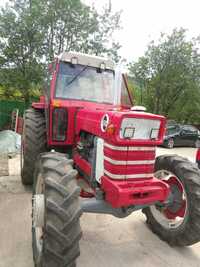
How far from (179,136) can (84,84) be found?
10419 millimetres

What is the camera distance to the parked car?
12.7m

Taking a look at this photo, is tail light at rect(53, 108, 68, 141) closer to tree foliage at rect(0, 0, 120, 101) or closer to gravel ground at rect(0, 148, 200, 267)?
gravel ground at rect(0, 148, 200, 267)

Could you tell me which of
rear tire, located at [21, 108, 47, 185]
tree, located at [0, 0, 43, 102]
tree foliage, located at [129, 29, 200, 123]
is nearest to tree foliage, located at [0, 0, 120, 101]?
tree, located at [0, 0, 43, 102]

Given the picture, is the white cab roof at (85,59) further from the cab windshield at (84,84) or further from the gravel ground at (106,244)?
the gravel ground at (106,244)

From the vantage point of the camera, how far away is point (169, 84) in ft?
59.8

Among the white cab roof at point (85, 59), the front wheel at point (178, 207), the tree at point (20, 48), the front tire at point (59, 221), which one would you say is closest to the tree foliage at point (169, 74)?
the tree at point (20, 48)

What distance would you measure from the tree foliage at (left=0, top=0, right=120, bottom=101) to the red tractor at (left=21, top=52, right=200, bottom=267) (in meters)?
8.57

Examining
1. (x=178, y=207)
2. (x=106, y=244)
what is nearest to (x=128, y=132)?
(x=178, y=207)

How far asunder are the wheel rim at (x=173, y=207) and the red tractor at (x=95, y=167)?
0.01 metres

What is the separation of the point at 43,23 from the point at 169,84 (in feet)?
32.2

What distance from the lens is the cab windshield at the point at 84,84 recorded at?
3.67 m

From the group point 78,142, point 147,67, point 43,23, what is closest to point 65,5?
point 43,23

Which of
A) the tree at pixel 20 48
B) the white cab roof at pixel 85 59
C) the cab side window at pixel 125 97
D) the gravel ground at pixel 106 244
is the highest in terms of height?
the tree at pixel 20 48

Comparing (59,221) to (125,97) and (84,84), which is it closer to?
(84,84)
